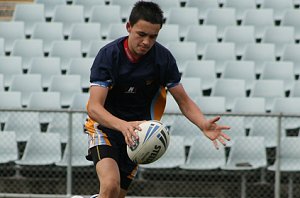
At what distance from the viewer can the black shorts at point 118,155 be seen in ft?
19.3

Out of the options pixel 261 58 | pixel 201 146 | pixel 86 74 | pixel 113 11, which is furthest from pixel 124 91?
pixel 113 11

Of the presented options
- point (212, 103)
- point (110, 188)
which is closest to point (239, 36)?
point (212, 103)

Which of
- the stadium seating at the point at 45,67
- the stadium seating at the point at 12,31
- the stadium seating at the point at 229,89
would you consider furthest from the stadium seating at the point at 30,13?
the stadium seating at the point at 229,89

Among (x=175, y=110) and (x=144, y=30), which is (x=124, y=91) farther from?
(x=175, y=110)

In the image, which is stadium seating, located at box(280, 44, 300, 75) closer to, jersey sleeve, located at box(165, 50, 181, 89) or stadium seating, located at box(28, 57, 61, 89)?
stadium seating, located at box(28, 57, 61, 89)

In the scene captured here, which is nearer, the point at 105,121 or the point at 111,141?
the point at 105,121

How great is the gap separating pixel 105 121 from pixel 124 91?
0.47 m

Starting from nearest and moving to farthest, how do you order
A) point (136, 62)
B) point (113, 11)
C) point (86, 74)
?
point (136, 62), point (86, 74), point (113, 11)

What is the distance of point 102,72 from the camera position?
5.68 m

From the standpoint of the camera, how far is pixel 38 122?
9.59 meters

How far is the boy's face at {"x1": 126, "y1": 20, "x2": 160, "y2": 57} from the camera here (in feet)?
17.7

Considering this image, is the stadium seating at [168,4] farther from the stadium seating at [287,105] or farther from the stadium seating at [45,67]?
the stadium seating at [287,105]

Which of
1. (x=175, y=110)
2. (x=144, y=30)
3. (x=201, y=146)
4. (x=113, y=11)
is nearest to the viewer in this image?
(x=144, y=30)

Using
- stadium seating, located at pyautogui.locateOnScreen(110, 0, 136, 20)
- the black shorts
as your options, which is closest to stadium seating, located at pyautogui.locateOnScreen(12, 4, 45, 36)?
stadium seating, located at pyautogui.locateOnScreen(110, 0, 136, 20)
